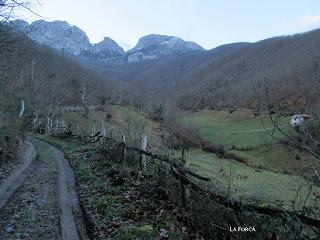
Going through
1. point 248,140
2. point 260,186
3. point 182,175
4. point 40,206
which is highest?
Answer: point 182,175

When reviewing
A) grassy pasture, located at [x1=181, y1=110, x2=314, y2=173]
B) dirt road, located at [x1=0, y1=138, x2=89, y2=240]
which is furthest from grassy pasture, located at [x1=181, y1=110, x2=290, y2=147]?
dirt road, located at [x1=0, y1=138, x2=89, y2=240]

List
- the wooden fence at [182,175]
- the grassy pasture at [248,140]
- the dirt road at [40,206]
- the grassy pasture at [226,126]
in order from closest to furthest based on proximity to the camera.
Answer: the wooden fence at [182,175] → the dirt road at [40,206] → the grassy pasture at [248,140] → the grassy pasture at [226,126]

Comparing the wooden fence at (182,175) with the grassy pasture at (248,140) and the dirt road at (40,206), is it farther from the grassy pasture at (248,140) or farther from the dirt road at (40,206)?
the grassy pasture at (248,140)

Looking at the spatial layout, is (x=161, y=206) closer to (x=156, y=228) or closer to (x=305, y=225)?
(x=156, y=228)

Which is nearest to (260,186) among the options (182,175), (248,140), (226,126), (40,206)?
(182,175)

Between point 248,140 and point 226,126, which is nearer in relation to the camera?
point 248,140

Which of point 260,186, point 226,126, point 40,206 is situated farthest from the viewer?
point 226,126

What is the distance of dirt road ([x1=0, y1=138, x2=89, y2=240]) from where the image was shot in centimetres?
1027

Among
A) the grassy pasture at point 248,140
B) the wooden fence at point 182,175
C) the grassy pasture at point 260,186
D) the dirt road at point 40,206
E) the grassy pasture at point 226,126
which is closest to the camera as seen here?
the wooden fence at point 182,175

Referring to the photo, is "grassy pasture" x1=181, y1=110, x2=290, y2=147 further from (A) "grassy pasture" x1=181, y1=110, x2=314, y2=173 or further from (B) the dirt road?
(B) the dirt road

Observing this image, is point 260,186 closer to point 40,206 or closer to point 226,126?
point 40,206

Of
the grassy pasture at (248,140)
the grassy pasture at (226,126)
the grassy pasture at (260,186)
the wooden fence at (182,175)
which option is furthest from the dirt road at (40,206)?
the grassy pasture at (226,126)

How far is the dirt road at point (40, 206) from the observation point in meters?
10.3

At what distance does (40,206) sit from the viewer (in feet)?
42.3
